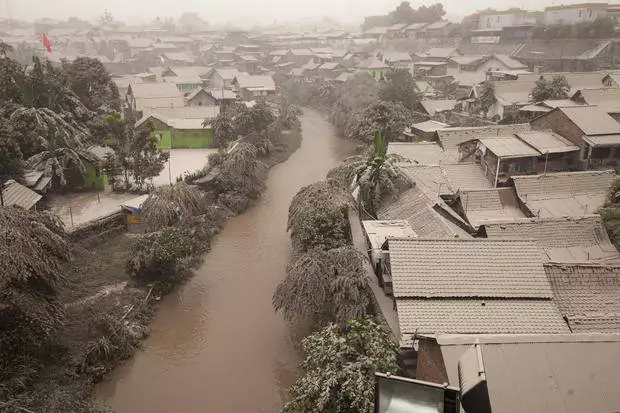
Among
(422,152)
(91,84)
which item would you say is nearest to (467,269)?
(422,152)

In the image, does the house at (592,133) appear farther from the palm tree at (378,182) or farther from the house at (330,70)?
the house at (330,70)

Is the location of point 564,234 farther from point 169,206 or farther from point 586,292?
point 169,206

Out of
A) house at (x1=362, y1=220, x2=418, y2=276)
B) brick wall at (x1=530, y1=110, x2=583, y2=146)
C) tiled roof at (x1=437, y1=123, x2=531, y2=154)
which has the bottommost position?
house at (x1=362, y1=220, x2=418, y2=276)

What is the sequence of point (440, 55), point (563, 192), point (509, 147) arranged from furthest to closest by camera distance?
1. point (440, 55)
2. point (509, 147)
3. point (563, 192)

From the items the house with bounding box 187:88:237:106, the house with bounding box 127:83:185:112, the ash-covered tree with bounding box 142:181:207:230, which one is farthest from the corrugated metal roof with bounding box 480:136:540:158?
the house with bounding box 127:83:185:112

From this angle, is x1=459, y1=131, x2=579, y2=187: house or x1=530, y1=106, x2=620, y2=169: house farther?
x1=530, y1=106, x2=620, y2=169: house

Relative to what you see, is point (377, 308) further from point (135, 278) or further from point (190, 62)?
point (190, 62)

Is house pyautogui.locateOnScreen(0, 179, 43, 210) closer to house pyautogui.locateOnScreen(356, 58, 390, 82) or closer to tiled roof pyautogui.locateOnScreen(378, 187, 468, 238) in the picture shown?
tiled roof pyautogui.locateOnScreen(378, 187, 468, 238)
